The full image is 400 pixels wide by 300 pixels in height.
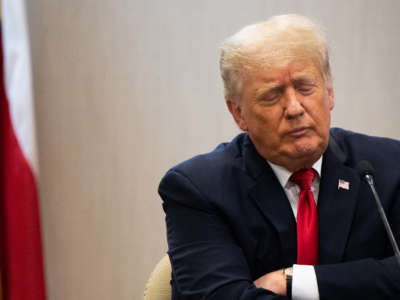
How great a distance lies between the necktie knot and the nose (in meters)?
0.22

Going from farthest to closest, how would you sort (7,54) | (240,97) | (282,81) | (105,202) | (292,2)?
1. (292,2)
2. (105,202)
3. (7,54)
4. (240,97)
5. (282,81)

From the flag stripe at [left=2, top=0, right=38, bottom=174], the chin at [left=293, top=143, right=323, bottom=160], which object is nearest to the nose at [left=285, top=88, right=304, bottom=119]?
the chin at [left=293, top=143, right=323, bottom=160]

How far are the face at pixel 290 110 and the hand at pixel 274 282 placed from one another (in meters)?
0.39

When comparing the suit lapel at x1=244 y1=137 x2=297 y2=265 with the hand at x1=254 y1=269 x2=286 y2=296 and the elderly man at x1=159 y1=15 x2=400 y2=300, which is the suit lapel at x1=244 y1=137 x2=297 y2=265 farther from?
the hand at x1=254 y1=269 x2=286 y2=296

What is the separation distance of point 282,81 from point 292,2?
1723mm

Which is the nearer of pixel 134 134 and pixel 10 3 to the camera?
pixel 10 3

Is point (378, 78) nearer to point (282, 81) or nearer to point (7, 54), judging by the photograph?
point (282, 81)

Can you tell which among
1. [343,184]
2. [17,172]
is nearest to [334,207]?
[343,184]

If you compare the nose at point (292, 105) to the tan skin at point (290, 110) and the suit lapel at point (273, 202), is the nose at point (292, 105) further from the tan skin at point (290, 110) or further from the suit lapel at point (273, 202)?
the suit lapel at point (273, 202)

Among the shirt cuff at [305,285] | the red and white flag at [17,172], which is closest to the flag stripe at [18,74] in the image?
the red and white flag at [17,172]

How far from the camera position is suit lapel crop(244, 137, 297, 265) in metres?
1.77

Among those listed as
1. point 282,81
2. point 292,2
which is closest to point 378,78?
point 292,2

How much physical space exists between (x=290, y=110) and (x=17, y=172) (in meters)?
1.35

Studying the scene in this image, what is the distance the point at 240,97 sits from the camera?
1867mm
